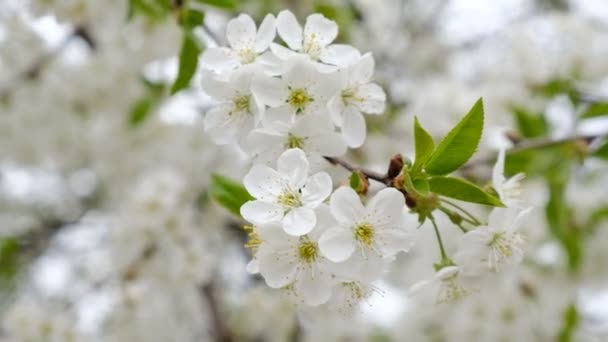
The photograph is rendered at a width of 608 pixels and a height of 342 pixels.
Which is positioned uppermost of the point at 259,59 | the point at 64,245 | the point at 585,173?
the point at 259,59

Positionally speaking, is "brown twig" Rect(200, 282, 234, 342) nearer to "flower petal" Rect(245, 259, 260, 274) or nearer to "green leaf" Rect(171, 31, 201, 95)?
"green leaf" Rect(171, 31, 201, 95)

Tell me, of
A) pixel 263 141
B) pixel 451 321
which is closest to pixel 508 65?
pixel 451 321

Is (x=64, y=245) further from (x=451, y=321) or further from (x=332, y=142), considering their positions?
(x=332, y=142)

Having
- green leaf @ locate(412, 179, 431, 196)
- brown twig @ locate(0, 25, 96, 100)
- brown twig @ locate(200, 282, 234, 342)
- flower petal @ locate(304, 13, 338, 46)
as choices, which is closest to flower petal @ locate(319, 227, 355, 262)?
green leaf @ locate(412, 179, 431, 196)

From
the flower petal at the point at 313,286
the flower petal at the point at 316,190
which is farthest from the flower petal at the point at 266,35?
the flower petal at the point at 313,286

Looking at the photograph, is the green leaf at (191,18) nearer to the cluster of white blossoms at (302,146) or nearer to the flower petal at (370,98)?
the cluster of white blossoms at (302,146)

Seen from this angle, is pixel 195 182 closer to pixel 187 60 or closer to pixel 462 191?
pixel 187 60

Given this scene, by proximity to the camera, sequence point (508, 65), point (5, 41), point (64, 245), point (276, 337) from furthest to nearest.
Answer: point (64, 245), point (276, 337), point (508, 65), point (5, 41)
